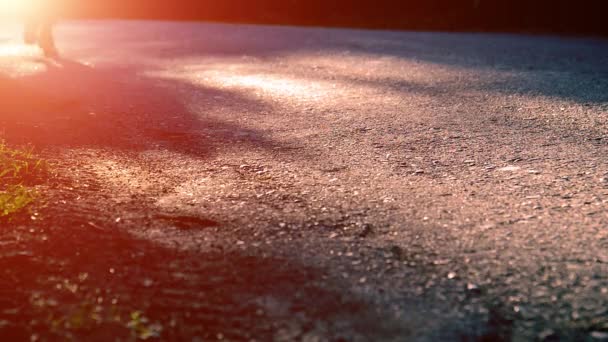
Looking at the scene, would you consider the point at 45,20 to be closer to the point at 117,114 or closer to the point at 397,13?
the point at 117,114

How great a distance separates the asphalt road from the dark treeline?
9170 millimetres

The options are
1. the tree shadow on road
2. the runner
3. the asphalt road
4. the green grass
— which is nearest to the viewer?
the asphalt road

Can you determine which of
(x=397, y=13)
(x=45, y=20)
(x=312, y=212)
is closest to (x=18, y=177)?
(x=312, y=212)

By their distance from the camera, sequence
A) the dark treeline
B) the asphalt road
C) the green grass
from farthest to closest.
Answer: the dark treeline, the green grass, the asphalt road

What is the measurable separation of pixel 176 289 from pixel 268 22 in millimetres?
13942

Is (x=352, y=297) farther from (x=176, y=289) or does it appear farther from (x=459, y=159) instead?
(x=459, y=159)

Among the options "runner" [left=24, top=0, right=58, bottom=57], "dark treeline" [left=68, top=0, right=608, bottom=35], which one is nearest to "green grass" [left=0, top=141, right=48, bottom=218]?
"runner" [left=24, top=0, right=58, bottom=57]

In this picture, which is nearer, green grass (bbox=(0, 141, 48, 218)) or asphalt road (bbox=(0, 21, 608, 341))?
asphalt road (bbox=(0, 21, 608, 341))

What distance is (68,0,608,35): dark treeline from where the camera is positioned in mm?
14953

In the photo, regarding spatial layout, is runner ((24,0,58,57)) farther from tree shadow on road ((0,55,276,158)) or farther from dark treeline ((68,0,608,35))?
dark treeline ((68,0,608,35))

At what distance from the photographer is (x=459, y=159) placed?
3.82 m

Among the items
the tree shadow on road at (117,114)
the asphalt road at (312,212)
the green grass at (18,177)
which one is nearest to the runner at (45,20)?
the tree shadow on road at (117,114)

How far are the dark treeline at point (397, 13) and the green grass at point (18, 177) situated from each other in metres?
11.5

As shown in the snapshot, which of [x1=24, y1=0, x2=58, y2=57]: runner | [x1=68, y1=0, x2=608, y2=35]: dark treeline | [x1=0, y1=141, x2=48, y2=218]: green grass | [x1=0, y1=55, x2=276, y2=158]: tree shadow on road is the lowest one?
[x1=0, y1=141, x2=48, y2=218]: green grass
